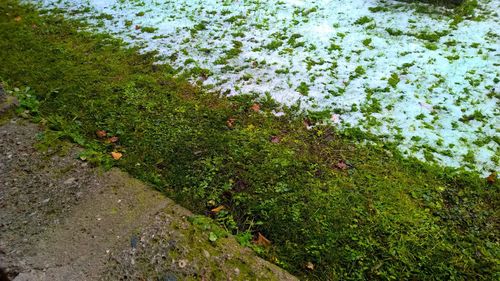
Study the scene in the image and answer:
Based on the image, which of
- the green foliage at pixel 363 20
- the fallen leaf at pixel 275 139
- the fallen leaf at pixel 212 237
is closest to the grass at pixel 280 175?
the fallen leaf at pixel 275 139

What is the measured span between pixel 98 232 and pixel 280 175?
1452 millimetres

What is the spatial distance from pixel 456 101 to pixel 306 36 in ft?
6.96

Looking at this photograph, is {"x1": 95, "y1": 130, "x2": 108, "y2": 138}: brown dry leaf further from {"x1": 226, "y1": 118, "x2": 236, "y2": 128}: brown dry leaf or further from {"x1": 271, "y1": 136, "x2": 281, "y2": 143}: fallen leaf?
{"x1": 271, "y1": 136, "x2": 281, "y2": 143}: fallen leaf

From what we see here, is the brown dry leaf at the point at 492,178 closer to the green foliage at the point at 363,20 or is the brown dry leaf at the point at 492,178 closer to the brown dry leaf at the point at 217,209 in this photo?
the brown dry leaf at the point at 217,209

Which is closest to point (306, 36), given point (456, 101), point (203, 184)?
point (456, 101)

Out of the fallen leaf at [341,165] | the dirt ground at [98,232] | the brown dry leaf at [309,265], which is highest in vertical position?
the dirt ground at [98,232]

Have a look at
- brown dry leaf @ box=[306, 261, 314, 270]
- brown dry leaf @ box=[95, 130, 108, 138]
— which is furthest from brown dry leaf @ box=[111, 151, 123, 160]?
brown dry leaf @ box=[306, 261, 314, 270]

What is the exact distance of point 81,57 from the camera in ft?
15.0

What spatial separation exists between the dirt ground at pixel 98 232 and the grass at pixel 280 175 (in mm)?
185

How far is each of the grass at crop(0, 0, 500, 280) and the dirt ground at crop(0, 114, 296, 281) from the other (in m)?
0.18

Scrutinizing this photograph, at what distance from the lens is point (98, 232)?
8.13 feet

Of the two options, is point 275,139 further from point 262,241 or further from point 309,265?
point 309,265

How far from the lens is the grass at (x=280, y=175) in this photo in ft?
7.94

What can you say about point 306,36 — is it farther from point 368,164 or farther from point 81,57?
point 81,57
